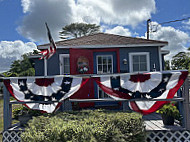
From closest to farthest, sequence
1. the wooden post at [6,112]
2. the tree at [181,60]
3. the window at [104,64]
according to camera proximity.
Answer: the wooden post at [6,112] → the window at [104,64] → the tree at [181,60]

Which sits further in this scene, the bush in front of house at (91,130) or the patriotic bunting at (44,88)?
the patriotic bunting at (44,88)

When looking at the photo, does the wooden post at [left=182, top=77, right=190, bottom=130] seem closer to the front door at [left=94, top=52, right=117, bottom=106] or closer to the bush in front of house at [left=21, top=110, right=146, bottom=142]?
the bush in front of house at [left=21, top=110, right=146, bottom=142]

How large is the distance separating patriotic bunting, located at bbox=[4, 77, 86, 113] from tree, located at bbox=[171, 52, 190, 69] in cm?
2205

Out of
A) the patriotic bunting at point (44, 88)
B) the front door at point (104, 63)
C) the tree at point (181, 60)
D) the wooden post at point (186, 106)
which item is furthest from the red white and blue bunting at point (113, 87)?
the tree at point (181, 60)

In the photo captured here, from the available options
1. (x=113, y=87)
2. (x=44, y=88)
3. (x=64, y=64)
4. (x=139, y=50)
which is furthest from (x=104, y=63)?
(x=44, y=88)

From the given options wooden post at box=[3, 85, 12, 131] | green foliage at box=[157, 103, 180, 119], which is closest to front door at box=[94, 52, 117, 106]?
green foliage at box=[157, 103, 180, 119]

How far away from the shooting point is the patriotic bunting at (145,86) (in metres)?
3.92

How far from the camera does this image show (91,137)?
2.73 metres

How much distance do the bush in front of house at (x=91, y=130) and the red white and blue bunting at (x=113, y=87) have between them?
2.89ft

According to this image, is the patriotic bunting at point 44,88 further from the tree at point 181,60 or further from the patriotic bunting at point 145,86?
the tree at point 181,60

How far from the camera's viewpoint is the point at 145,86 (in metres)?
4.02

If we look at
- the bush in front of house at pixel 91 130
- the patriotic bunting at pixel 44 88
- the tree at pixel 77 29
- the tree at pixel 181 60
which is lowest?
the bush in front of house at pixel 91 130

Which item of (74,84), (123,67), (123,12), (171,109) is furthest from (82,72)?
(123,12)

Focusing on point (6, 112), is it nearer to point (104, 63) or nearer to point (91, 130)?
point (91, 130)
